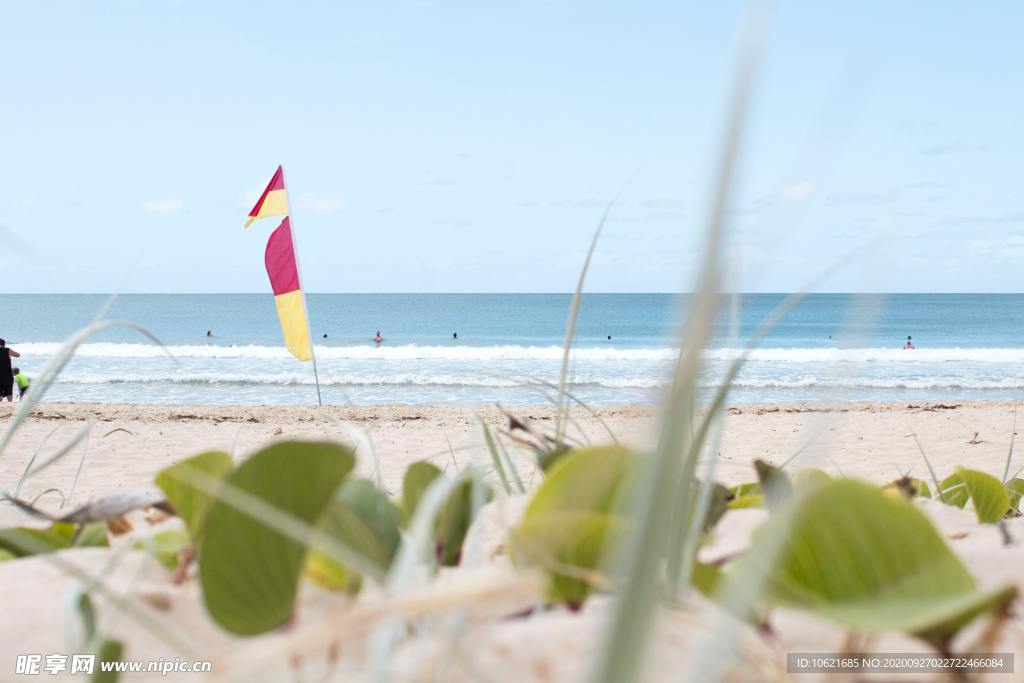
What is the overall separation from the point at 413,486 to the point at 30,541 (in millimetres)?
318

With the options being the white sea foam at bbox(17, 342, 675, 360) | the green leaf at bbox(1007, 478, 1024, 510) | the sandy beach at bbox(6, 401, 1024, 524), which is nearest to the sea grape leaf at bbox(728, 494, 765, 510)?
the green leaf at bbox(1007, 478, 1024, 510)

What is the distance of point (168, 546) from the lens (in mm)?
645

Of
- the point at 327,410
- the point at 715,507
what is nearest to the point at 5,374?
the point at 327,410

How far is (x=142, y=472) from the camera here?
6.04m

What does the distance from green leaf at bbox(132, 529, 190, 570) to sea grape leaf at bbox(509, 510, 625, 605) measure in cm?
33

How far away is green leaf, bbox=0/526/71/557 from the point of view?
2.16ft

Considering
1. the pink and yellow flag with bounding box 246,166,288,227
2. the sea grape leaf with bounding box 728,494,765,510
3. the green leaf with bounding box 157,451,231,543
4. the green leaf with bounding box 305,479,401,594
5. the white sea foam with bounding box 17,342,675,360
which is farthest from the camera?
the white sea foam with bounding box 17,342,675,360

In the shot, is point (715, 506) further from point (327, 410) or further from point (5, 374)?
point (5, 374)

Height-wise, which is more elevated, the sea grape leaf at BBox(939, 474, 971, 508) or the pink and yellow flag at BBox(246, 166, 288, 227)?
the pink and yellow flag at BBox(246, 166, 288, 227)

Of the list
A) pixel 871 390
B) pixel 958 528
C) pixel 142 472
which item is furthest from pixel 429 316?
pixel 958 528

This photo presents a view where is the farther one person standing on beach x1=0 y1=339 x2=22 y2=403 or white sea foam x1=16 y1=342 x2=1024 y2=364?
white sea foam x1=16 y1=342 x2=1024 y2=364

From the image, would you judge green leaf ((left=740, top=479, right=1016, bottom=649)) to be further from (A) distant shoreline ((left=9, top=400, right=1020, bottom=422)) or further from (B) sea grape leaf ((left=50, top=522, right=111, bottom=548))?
(A) distant shoreline ((left=9, top=400, right=1020, bottom=422))

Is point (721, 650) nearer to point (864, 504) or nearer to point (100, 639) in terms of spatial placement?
point (864, 504)

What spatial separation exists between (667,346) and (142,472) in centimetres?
641
